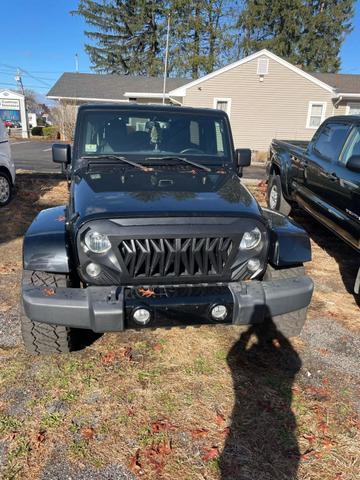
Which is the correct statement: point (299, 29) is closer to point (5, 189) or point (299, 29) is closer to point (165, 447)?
point (5, 189)

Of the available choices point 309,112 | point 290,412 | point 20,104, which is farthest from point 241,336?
point 20,104

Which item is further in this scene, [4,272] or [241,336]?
[4,272]

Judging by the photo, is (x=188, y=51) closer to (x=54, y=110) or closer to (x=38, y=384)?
(x=54, y=110)

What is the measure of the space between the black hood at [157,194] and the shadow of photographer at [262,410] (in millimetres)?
1220

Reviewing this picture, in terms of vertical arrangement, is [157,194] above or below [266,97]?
below

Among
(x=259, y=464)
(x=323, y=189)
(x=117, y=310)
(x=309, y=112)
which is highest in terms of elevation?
(x=309, y=112)

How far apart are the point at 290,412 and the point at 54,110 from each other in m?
27.8

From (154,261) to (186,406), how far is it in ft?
3.26

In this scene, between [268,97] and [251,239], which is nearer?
[251,239]

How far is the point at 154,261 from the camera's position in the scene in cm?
252

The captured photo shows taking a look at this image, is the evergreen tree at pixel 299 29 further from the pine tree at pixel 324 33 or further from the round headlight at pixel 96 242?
the round headlight at pixel 96 242

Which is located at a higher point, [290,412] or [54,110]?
[54,110]

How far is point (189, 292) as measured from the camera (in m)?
2.53

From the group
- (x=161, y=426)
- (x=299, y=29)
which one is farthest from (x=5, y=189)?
(x=299, y=29)
